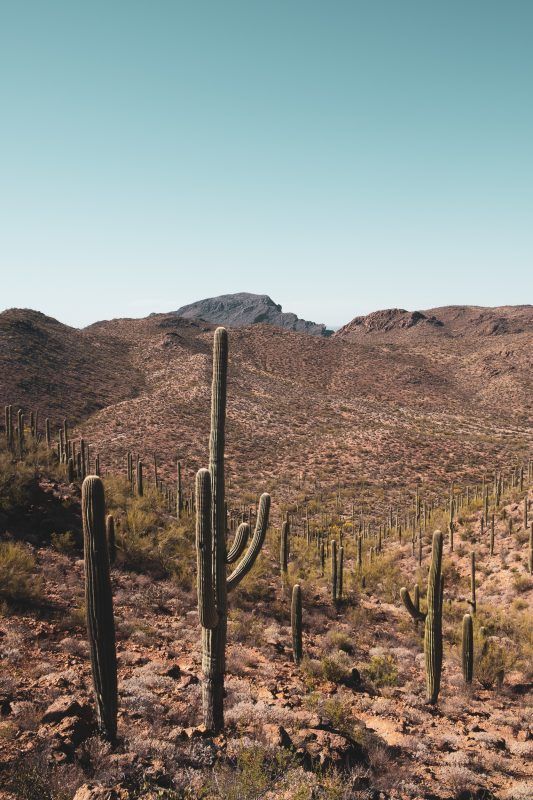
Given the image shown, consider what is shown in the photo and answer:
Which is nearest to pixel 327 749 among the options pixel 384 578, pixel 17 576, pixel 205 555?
pixel 205 555

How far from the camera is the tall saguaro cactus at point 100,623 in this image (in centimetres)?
564

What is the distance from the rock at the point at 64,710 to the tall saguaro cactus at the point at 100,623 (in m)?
0.31

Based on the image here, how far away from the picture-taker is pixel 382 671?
32.3ft

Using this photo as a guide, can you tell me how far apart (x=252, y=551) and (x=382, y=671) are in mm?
4562

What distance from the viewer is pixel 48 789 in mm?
4598

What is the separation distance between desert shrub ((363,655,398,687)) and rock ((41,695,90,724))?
5.86 m

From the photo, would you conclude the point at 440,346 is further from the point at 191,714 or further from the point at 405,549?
the point at 191,714

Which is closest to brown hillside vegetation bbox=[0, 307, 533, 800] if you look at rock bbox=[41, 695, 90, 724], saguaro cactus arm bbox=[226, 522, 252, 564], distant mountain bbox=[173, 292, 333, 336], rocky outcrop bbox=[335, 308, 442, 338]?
rock bbox=[41, 695, 90, 724]

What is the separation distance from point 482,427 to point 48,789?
46.9 meters

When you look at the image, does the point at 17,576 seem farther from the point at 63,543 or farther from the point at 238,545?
the point at 238,545

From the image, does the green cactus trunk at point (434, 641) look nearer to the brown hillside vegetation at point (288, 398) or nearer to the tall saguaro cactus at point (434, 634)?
the tall saguaro cactus at point (434, 634)

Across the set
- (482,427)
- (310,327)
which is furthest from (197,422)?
(310,327)

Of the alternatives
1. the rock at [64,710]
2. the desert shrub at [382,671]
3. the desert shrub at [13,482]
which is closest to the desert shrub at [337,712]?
the desert shrub at [382,671]

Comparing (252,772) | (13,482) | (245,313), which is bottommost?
(252,772)
